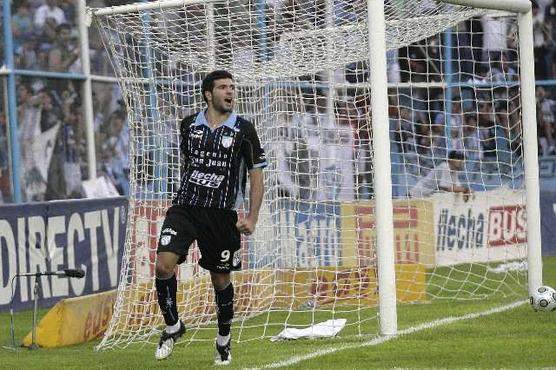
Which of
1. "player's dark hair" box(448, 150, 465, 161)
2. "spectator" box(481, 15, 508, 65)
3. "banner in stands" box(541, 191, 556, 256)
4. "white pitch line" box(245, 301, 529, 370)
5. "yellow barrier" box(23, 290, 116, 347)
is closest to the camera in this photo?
"white pitch line" box(245, 301, 529, 370)

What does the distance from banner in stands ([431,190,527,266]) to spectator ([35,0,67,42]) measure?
18.0 feet

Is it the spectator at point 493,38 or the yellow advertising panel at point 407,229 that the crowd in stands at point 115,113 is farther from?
the yellow advertising panel at point 407,229

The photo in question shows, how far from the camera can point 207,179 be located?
9.72 m

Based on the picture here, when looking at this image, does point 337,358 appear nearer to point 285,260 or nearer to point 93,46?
point 285,260

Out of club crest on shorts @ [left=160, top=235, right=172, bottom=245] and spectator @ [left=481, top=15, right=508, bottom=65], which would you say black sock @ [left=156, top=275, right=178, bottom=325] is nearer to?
club crest on shorts @ [left=160, top=235, right=172, bottom=245]

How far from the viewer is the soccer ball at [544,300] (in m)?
11.9

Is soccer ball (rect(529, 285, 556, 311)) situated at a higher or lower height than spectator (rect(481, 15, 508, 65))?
lower

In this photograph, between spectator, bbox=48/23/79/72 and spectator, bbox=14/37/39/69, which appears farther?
spectator, bbox=48/23/79/72

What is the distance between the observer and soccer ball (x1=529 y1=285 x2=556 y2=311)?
39.2ft

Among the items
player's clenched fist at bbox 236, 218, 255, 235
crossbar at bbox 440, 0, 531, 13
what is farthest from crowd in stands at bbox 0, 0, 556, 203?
player's clenched fist at bbox 236, 218, 255, 235

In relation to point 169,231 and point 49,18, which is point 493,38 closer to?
point 49,18

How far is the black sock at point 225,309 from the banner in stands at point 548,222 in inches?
498

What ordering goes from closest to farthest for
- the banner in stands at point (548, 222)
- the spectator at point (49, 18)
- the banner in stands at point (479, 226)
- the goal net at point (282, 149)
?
1. the goal net at point (282, 149)
2. the spectator at point (49, 18)
3. the banner in stands at point (479, 226)
4. the banner in stands at point (548, 222)

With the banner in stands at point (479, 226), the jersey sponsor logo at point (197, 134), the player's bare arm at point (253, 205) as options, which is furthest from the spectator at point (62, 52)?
the player's bare arm at point (253, 205)
